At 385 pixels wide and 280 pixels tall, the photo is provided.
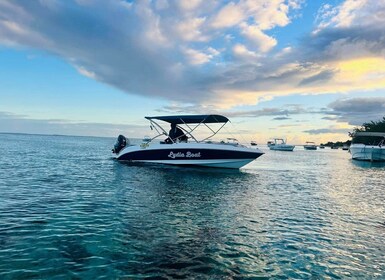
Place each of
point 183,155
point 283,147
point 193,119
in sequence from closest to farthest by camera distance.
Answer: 1. point 183,155
2. point 193,119
3. point 283,147

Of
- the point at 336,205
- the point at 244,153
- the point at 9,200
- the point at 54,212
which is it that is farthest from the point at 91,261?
the point at 244,153

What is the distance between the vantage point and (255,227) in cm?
1079

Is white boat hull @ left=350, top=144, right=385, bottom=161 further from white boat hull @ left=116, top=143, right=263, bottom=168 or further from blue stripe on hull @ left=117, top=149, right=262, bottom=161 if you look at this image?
blue stripe on hull @ left=117, top=149, right=262, bottom=161

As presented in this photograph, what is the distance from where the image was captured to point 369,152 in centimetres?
5803

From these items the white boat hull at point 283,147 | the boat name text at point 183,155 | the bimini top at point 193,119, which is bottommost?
the boat name text at point 183,155

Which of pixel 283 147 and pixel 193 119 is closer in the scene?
pixel 193 119

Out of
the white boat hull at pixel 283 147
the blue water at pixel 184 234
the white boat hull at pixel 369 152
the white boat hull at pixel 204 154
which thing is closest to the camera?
the blue water at pixel 184 234

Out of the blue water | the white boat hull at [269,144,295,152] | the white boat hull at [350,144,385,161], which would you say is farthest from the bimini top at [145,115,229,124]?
the white boat hull at [269,144,295,152]

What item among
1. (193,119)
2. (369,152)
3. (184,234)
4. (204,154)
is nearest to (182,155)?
(204,154)

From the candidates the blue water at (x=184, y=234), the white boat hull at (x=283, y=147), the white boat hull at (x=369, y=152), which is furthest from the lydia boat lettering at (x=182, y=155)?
the white boat hull at (x=283, y=147)

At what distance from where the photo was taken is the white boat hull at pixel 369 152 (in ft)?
186

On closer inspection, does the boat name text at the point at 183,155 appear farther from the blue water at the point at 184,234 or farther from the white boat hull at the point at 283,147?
the white boat hull at the point at 283,147

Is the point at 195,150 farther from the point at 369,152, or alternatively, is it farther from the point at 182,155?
the point at 369,152

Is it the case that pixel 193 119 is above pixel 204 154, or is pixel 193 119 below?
above
